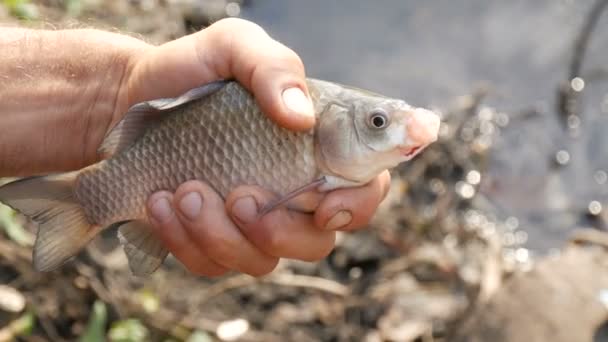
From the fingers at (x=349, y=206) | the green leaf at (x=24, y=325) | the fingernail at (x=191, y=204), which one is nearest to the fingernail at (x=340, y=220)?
the fingers at (x=349, y=206)

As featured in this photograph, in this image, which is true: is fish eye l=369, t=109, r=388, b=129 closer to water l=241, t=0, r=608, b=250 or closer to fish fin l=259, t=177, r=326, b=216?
fish fin l=259, t=177, r=326, b=216

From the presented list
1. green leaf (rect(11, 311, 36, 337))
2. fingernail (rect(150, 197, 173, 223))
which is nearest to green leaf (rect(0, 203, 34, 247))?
green leaf (rect(11, 311, 36, 337))

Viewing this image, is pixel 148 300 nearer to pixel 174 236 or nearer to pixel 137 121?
pixel 174 236

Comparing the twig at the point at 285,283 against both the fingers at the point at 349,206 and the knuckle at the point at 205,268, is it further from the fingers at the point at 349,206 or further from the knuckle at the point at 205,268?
the fingers at the point at 349,206

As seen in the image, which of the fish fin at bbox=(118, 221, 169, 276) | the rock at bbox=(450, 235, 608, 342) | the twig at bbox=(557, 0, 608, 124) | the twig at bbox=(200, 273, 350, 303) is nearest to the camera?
the fish fin at bbox=(118, 221, 169, 276)

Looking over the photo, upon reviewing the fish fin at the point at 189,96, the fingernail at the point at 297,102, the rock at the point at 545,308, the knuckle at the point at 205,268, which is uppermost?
the fingernail at the point at 297,102

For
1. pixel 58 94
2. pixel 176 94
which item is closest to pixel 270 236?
pixel 176 94

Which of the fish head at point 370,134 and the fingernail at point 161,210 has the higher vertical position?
the fish head at point 370,134
